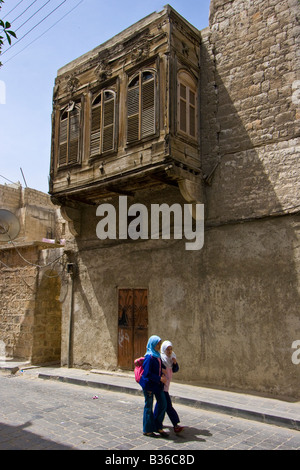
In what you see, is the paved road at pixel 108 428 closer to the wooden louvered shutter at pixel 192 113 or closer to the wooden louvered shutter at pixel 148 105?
the wooden louvered shutter at pixel 148 105

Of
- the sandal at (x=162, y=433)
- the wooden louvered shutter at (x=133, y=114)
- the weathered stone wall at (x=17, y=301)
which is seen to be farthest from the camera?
the weathered stone wall at (x=17, y=301)

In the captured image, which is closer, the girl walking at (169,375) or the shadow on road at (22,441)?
the shadow on road at (22,441)

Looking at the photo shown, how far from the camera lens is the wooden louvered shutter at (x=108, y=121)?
1004cm

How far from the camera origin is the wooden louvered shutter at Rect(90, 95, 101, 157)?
10383 mm

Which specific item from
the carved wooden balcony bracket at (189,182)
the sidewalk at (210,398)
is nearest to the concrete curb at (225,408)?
the sidewalk at (210,398)

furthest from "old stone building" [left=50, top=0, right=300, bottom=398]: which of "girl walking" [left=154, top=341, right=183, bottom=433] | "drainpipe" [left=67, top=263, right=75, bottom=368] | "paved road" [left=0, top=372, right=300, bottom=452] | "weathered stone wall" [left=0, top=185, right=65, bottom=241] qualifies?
"weathered stone wall" [left=0, top=185, right=65, bottom=241]

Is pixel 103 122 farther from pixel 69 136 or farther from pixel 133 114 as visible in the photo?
pixel 69 136

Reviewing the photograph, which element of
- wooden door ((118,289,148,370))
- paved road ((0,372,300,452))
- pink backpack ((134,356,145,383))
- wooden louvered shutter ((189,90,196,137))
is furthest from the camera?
wooden door ((118,289,148,370))

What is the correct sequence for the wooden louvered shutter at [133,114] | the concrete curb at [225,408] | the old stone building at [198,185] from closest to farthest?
1. the concrete curb at [225,408]
2. the old stone building at [198,185]
3. the wooden louvered shutter at [133,114]

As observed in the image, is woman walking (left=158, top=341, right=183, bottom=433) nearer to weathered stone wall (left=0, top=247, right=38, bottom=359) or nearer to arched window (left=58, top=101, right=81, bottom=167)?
arched window (left=58, top=101, right=81, bottom=167)

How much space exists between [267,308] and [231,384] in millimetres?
1789

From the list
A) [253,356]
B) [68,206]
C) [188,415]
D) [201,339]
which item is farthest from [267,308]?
[68,206]
